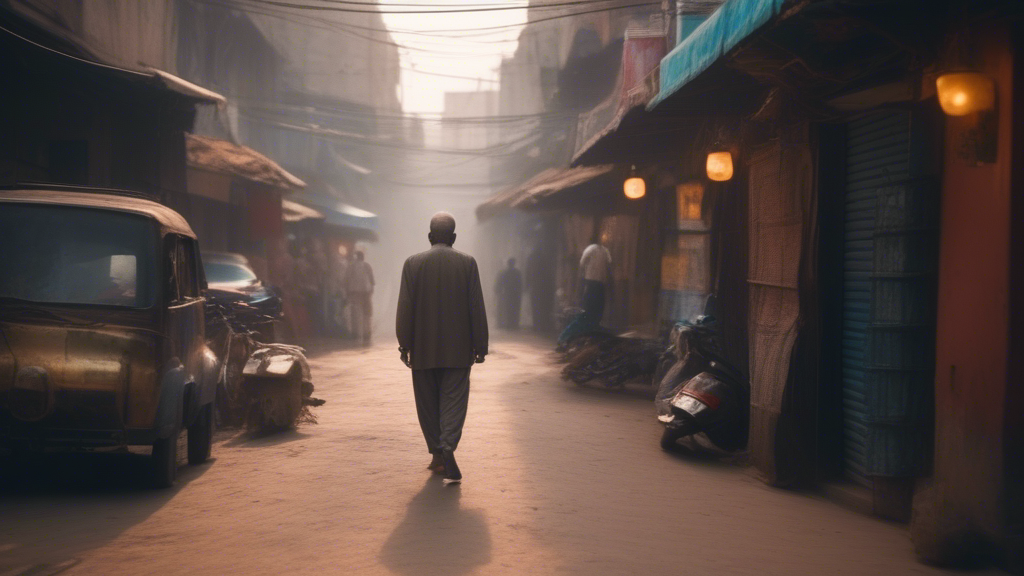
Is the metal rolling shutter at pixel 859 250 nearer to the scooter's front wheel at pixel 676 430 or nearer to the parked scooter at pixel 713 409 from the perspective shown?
the parked scooter at pixel 713 409

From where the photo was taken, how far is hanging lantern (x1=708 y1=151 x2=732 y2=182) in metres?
10.2

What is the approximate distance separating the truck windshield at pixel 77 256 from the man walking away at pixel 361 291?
1737 cm

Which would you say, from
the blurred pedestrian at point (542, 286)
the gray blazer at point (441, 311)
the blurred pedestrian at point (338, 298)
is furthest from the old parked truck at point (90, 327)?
the blurred pedestrian at point (542, 286)

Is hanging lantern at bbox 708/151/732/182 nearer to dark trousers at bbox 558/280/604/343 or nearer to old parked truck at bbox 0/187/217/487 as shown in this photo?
old parked truck at bbox 0/187/217/487

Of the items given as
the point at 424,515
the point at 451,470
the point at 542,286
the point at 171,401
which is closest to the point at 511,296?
the point at 542,286

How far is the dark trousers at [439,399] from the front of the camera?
305 inches

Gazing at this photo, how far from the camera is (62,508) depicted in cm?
639

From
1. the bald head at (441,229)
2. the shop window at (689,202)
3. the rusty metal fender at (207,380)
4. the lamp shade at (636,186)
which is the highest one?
the lamp shade at (636,186)

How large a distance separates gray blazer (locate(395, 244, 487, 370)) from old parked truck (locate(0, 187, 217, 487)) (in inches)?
67.9

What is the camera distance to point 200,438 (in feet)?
27.4

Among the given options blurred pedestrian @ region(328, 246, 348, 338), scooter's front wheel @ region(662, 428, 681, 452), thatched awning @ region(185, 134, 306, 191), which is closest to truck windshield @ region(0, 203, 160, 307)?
scooter's front wheel @ region(662, 428, 681, 452)

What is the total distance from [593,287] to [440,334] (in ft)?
34.5

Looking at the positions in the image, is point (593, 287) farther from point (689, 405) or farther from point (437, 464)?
point (437, 464)

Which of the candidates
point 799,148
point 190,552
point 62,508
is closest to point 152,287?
point 62,508
